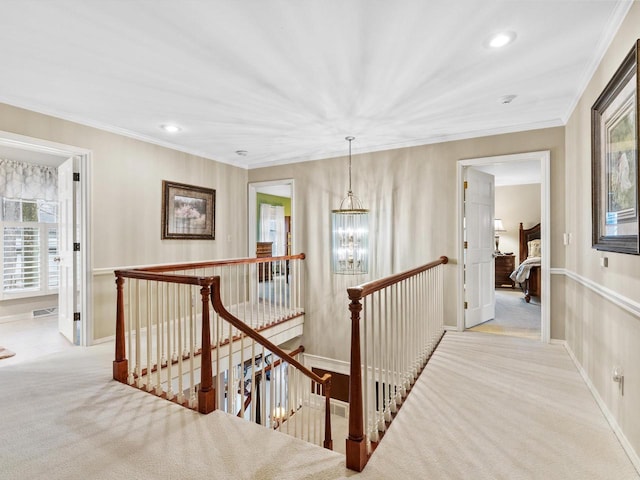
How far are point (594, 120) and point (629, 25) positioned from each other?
2.23ft

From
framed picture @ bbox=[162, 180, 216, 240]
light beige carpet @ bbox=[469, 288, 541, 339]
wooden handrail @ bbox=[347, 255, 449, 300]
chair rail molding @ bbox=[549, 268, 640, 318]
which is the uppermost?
framed picture @ bbox=[162, 180, 216, 240]

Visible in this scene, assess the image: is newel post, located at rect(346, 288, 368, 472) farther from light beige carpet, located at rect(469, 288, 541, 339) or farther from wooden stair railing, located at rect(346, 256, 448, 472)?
light beige carpet, located at rect(469, 288, 541, 339)

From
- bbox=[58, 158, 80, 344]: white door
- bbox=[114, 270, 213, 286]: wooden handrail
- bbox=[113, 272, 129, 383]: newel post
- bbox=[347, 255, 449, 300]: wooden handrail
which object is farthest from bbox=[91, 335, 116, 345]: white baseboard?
bbox=[347, 255, 449, 300]: wooden handrail

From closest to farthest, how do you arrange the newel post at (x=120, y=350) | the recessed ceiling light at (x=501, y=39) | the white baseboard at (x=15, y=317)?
the recessed ceiling light at (x=501, y=39), the newel post at (x=120, y=350), the white baseboard at (x=15, y=317)

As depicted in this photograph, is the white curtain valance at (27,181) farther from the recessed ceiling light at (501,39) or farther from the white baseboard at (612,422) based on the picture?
the white baseboard at (612,422)

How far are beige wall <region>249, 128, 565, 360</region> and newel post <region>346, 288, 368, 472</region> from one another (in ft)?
9.05

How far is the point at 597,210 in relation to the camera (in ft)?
7.59

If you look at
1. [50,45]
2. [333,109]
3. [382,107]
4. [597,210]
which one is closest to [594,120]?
[597,210]

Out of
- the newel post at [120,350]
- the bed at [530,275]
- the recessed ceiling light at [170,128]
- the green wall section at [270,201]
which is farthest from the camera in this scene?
the green wall section at [270,201]

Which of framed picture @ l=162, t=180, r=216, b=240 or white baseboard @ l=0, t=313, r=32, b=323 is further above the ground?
framed picture @ l=162, t=180, r=216, b=240

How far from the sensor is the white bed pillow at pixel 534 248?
7043mm

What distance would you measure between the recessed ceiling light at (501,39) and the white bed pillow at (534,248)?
611 cm

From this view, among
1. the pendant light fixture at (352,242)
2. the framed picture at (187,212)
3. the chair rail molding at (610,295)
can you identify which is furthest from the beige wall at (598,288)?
the framed picture at (187,212)

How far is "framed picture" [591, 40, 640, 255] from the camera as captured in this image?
5.63ft
